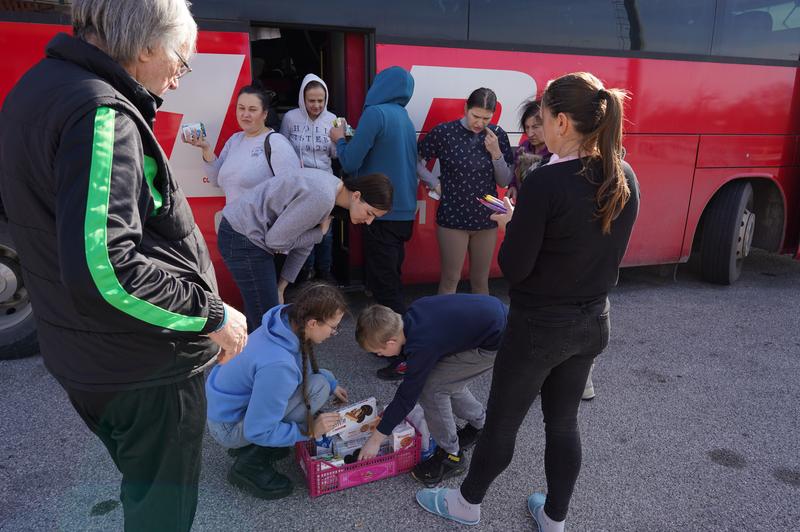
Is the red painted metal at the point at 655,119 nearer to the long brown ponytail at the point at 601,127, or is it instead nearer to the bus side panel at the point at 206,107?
the bus side panel at the point at 206,107

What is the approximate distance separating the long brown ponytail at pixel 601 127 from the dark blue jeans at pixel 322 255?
9.74 ft

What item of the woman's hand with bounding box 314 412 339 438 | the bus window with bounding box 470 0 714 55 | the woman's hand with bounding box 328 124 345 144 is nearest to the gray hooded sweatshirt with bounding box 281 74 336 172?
the woman's hand with bounding box 328 124 345 144

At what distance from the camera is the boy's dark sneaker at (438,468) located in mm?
2641

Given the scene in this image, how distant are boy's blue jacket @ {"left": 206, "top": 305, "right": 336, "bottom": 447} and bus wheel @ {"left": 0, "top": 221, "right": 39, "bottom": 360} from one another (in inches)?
78.7

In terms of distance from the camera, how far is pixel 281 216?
111 inches

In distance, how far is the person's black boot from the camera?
251cm

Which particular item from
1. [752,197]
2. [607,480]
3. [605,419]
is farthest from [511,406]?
[752,197]

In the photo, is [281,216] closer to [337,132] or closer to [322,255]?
[337,132]

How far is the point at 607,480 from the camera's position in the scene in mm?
2717

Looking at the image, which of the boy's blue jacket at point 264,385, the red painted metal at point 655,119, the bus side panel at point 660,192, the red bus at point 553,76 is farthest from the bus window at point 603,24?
the boy's blue jacket at point 264,385

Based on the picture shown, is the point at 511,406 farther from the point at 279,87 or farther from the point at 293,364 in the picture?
the point at 279,87

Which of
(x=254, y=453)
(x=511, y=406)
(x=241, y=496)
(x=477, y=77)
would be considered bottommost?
→ (x=241, y=496)

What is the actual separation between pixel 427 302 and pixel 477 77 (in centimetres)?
228

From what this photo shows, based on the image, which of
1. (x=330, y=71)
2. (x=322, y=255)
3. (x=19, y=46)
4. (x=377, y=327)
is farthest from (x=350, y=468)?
(x=330, y=71)
